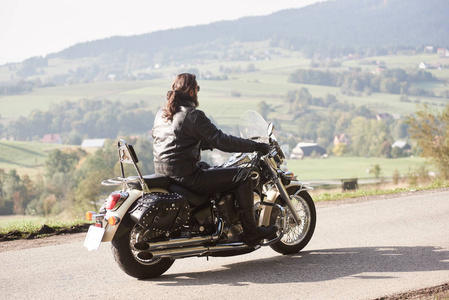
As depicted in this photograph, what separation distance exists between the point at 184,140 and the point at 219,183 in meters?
0.57

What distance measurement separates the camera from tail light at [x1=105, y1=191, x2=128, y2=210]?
5.99 meters

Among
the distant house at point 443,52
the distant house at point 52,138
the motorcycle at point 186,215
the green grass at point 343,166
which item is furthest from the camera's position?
the distant house at point 443,52

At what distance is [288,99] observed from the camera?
163m

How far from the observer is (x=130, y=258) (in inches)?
239

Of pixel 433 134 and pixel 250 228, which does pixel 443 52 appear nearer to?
pixel 433 134

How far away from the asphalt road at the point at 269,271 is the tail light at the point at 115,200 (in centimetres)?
78

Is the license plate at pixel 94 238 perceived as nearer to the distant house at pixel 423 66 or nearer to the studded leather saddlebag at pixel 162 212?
the studded leather saddlebag at pixel 162 212

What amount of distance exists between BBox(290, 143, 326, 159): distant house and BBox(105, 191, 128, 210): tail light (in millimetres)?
106894

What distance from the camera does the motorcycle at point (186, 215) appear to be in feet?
19.5

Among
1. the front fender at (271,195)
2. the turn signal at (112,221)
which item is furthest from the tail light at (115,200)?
the front fender at (271,195)

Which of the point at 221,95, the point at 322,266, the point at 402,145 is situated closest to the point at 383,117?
the point at 402,145

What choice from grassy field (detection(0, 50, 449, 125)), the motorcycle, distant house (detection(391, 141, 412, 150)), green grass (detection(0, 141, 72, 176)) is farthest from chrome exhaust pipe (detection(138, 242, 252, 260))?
grassy field (detection(0, 50, 449, 125))

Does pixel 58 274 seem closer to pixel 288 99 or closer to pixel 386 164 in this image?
pixel 386 164

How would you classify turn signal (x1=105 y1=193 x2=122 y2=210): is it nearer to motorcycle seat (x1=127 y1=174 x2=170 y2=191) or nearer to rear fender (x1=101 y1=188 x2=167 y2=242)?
rear fender (x1=101 y1=188 x2=167 y2=242)
